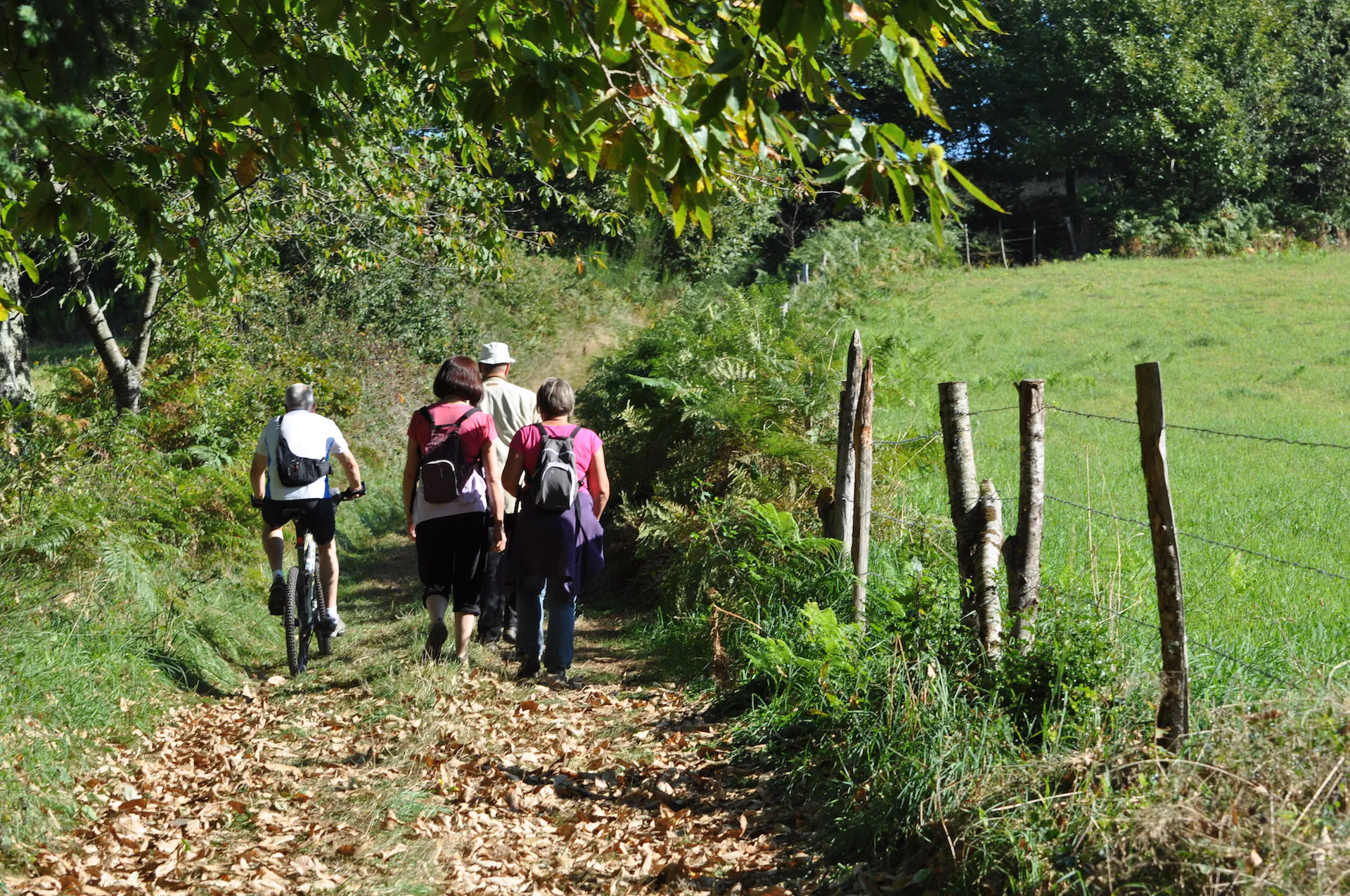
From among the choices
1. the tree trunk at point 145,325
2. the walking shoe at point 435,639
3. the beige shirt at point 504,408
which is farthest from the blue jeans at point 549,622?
the tree trunk at point 145,325

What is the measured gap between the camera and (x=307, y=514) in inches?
289

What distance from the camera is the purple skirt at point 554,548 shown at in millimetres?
6617

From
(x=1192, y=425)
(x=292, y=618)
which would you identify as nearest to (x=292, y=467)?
(x=292, y=618)

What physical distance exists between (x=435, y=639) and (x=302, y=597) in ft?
3.41

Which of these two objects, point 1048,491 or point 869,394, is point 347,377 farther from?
point 869,394

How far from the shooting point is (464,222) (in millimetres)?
13820

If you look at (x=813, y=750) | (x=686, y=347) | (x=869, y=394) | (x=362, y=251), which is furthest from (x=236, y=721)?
(x=362, y=251)

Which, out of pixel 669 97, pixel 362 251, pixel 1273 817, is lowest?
pixel 1273 817

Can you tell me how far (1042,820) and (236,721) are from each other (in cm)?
459

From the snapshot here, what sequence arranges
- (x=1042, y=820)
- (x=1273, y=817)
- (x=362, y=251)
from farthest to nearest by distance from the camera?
(x=362, y=251) → (x=1042, y=820) → (x=1273, y=817)

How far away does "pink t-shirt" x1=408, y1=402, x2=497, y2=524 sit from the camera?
6879 millimetres

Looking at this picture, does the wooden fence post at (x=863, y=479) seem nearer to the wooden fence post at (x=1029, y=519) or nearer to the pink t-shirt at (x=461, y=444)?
the wooden fence post at (x=1029, y=519)

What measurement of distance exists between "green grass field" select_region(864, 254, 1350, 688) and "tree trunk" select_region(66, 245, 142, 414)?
7.10 m

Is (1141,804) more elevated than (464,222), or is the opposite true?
(464,222)
